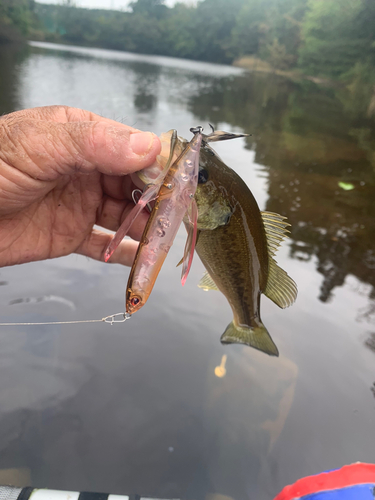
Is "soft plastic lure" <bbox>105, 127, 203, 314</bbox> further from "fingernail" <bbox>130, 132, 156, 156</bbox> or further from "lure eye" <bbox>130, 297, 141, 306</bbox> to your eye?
"fingernail" <bbox>130, 132, 156, 156</bbox>

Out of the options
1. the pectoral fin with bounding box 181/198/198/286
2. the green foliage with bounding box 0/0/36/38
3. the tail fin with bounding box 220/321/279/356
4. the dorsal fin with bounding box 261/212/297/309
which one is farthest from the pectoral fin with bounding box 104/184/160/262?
the green foliage with bounding box 0/0/36/38

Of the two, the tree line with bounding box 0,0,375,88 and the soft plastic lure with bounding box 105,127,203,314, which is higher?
the tree line with bounding box 0,0,375,88

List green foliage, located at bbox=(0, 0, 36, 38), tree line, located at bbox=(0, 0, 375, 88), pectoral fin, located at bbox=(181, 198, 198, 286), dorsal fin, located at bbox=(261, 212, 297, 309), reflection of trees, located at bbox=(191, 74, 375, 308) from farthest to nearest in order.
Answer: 1. green foliage, located at bbox=(0, 0, 36, 38)
2. tree line, located at bbox=(0, 0, 375, 88)
3. reflection of trees, located at bbox=(191, 74, 375, 308)
4. dorsal fin, located at bbox=(261, 212, 297, 309)
5. pectoral fin, located at bbox=(181, 198, 198, 286)

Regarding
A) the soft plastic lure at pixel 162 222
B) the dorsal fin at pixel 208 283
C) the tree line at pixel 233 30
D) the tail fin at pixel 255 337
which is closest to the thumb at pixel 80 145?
the soft plastic lure at pixel 162 222

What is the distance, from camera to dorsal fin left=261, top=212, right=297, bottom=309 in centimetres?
201

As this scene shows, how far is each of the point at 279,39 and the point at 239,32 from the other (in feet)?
65.1

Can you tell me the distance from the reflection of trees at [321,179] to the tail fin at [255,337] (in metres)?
2.69

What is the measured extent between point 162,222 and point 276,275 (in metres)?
1.01

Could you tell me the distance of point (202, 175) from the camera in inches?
64.2

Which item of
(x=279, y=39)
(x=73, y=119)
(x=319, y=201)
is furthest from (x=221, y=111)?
(x=279, y=39)

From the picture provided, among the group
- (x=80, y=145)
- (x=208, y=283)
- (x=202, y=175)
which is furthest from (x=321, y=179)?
(x=80, y=145)

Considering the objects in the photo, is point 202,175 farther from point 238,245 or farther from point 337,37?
point 337,37

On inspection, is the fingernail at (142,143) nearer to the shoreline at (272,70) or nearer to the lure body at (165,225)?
the lure body at (165,225)

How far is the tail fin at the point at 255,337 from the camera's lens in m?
2.23
